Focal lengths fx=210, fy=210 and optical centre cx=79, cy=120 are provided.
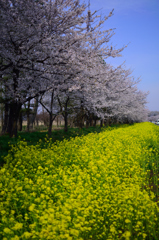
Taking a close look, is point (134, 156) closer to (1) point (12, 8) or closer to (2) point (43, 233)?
(2) point (43, 233)

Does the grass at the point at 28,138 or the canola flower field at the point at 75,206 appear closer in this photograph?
the canola flower field at the point at 75,206

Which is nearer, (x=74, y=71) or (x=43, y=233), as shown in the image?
(x=43, y=233)

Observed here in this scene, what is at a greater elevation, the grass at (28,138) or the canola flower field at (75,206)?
the grass at (28,138)

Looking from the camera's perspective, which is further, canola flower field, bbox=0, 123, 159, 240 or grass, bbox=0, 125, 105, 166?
grass, bbox=0, 125, 105, 166

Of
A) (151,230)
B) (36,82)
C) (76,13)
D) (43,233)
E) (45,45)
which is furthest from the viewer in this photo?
(36,82)

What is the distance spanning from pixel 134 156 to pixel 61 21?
634 centimetres

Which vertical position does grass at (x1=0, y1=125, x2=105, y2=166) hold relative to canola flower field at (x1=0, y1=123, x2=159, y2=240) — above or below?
above

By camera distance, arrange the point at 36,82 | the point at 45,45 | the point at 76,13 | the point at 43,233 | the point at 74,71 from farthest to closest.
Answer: the point at 36,82
the point at 74,71
the point at 76,13
the point at 45,45
the point at 43,233

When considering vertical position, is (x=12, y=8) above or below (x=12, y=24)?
above

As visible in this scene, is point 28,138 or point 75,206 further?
point 28,138

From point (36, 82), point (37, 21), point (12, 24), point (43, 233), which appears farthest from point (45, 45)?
point (43, 233)

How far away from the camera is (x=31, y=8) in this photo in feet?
25.5

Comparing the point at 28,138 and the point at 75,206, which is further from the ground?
the point at 28,138

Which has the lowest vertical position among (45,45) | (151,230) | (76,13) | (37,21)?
(151,230)
